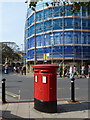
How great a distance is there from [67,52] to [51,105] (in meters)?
26.3

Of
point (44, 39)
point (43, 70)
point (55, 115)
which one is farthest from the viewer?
point (44, 39)

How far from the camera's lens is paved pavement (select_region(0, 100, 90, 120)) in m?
5.03

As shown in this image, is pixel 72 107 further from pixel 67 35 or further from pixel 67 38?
pixel 67 35

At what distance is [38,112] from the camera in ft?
17.7

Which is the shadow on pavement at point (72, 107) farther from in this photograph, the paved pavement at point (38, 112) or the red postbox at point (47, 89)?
the red postbox at point (47, 89)

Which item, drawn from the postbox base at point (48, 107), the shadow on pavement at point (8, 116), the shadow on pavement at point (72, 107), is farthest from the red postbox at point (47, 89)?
the shadow on pavement at point (8, 116)

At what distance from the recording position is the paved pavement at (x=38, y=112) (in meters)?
5.03

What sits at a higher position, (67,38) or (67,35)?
(67,35)

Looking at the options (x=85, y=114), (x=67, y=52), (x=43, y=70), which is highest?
(x=67, y=52)

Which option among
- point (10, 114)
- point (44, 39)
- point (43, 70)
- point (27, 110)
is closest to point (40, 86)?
point (43, 70)

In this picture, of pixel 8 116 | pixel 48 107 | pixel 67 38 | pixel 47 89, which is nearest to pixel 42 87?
pixel 47 89

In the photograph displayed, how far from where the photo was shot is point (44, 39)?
34.2 metres

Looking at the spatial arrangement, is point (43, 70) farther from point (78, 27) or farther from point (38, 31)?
point (38, 31)

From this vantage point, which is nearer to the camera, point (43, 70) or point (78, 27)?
point (43, 70)
